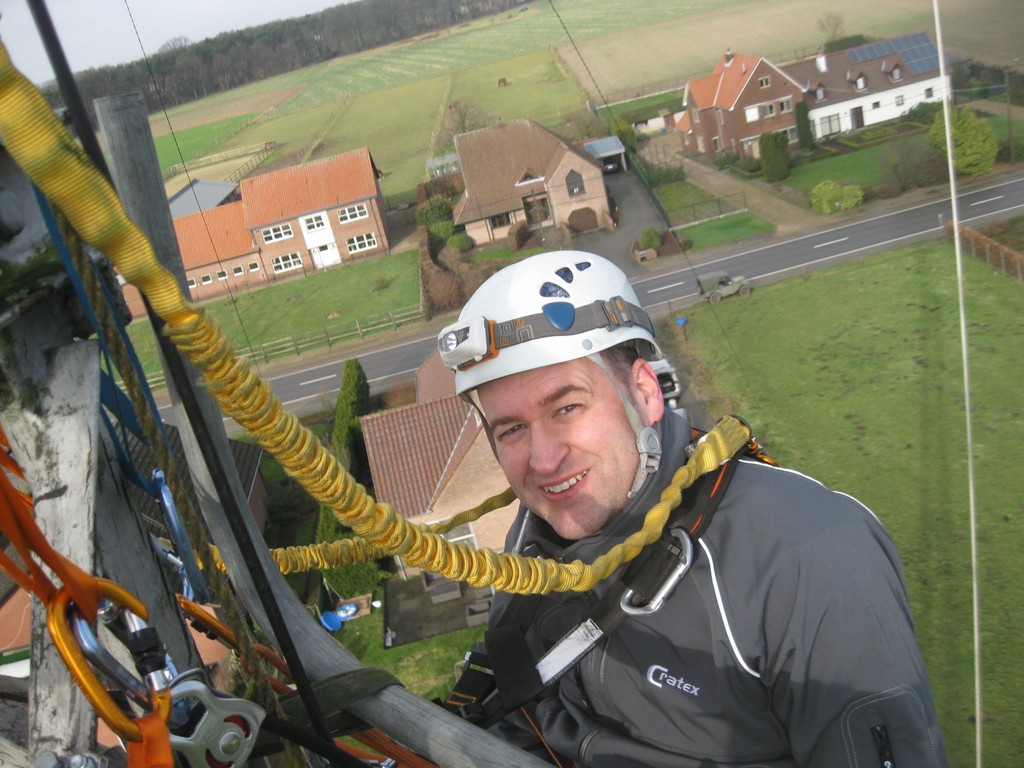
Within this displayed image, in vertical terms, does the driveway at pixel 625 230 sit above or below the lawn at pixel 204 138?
below

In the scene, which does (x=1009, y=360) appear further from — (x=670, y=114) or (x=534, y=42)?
(x=670, y=114)

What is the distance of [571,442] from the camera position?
227 centimetres

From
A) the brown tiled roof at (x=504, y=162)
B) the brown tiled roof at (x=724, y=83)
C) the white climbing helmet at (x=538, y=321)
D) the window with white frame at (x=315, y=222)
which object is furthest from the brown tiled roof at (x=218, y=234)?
the brown tiled roof at (x=724, y=83)

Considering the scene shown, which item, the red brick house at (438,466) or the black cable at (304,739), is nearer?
the black cable at (304,739)

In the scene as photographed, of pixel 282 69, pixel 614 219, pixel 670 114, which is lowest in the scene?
pixel 614 219

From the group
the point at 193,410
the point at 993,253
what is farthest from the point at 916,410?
the point at 193,410

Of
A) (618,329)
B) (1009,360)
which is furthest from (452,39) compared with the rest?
(618,329)

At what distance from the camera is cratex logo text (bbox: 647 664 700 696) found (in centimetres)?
203

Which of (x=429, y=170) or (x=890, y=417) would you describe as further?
(x=429, y=170)

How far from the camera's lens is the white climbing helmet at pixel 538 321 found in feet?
7.42

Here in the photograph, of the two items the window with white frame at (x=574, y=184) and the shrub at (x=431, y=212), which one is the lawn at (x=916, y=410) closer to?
the window with white frame at (x=574, y=184)

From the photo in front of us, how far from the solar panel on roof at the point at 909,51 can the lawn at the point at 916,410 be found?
12.4m

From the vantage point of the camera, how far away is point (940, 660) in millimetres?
11859

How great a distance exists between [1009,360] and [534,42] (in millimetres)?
19565
